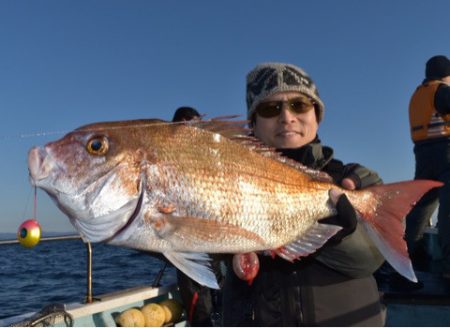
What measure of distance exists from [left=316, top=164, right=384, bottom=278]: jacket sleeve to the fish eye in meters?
1.50

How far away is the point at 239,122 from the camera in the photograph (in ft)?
8.16

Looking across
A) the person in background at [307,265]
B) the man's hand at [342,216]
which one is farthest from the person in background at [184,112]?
the man's hand at [342,216]

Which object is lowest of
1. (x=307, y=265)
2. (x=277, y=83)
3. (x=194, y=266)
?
(x=307, y=265)

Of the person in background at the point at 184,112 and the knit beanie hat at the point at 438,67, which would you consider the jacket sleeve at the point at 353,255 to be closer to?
the person in background at the point at 184,112

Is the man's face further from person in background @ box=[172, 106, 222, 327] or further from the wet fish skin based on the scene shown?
person in background @ box=[172, 106, 222, 327]

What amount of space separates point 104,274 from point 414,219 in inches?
565

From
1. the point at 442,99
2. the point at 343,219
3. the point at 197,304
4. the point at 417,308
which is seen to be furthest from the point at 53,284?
the point at 343,219

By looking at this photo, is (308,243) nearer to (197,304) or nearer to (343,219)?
(343,219)

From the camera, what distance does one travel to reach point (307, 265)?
2.79 meters

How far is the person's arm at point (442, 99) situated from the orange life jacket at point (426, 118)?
0.08 meters

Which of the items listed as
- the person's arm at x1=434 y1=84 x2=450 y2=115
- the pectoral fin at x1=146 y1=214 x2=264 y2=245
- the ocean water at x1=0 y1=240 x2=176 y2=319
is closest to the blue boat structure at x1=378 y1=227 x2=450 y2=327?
the person's arm at x1=434 y1=84 x2=450 y2=115

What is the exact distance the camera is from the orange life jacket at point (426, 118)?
5969 mm

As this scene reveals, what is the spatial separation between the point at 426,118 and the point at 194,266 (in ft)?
17.0

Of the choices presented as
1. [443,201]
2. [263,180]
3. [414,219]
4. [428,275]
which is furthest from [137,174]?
[428,275]
